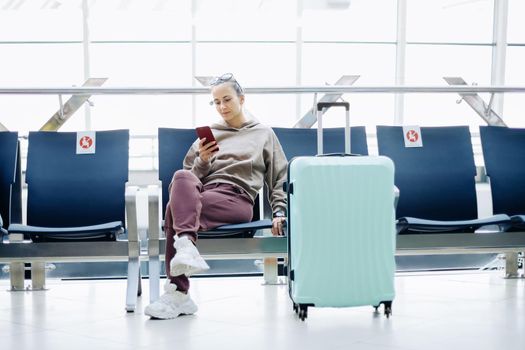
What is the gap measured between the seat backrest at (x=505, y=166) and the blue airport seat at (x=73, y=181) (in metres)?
1.83

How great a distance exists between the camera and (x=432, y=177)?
3500mm

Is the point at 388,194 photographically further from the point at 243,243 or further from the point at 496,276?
the point at 496,276

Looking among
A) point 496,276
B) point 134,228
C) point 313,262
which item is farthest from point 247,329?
point 496,276

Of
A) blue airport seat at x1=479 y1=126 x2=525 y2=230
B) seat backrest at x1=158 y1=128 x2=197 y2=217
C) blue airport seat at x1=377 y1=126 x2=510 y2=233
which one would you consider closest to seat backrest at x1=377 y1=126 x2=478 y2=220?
blue airport seat at x1=377 y1=126 x2=510 y2=233

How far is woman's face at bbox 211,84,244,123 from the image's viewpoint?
3.16 metres

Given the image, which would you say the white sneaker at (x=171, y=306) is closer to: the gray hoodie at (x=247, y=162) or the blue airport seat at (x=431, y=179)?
the gray hoodie at (x=247, y=162)

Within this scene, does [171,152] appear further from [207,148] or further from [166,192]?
[207,148]

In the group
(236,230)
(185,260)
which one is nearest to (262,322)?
(185,260)

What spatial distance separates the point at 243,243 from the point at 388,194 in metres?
0.69

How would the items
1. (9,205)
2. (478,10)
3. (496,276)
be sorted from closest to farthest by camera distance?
(9,205)
(496,276)
(478,10)

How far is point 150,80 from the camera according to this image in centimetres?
1012

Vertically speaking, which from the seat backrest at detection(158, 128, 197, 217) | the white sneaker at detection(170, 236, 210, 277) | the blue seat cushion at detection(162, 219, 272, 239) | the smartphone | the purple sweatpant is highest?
the smartphone

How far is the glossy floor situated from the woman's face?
846 millimetres

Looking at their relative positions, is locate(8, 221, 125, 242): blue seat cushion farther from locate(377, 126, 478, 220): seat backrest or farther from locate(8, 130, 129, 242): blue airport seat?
locate(377, 126, 478, 220): seat backrest
